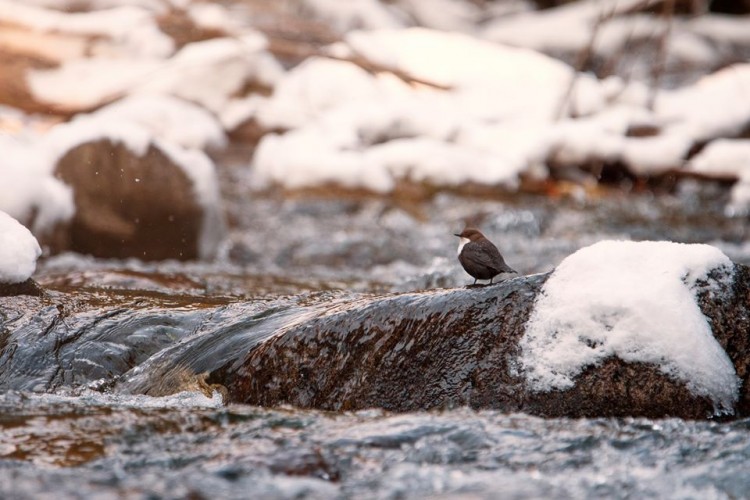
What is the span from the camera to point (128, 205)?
260 inches

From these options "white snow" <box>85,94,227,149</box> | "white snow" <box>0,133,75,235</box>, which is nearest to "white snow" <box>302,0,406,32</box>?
"white snow" <box>85,94,227,149</box>

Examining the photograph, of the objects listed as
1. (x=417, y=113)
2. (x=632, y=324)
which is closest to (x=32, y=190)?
(x=632, y=324)

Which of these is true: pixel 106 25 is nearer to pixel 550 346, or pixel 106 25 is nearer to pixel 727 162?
pixel 727 162

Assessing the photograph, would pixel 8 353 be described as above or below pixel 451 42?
below

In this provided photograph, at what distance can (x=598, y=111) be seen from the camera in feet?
34.0

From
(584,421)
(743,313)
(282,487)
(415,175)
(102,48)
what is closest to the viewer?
(282,487)

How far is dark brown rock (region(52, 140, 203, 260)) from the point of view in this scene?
6.47m

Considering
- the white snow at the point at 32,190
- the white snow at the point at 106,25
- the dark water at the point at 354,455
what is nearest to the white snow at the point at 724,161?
the white snow at the point at 32,190

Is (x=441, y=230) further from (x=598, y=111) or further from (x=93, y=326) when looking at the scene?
(x=93, y=326)

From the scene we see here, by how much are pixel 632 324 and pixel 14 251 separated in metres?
2.65

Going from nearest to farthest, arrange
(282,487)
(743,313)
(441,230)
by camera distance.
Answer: (282,487)
(743,313)
(441,230)

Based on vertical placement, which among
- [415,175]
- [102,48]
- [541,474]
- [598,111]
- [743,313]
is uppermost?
[102,48]

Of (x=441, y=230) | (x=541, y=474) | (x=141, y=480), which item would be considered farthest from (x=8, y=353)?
(x=441, y=230)

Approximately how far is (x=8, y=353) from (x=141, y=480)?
1513 millimetres
